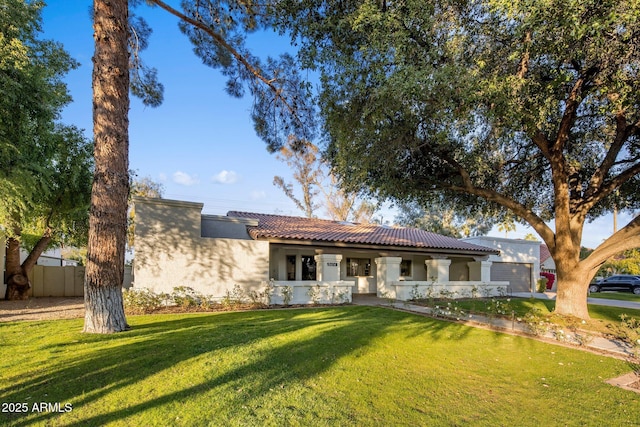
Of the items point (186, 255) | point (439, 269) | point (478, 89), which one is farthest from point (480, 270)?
point (186, 255)

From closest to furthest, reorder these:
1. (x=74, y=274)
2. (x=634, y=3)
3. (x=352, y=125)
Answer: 1. (x=634, y=3)
2. (x=352, y=125)
3. (x=74, y=274)

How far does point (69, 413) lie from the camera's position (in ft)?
12.7

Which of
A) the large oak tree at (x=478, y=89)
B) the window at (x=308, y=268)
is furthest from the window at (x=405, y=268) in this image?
the large oak tree at (x=478, y=89)

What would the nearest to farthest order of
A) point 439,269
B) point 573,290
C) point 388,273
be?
point 573,290
point 388,273
point 439,269

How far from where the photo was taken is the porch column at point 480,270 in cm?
1969

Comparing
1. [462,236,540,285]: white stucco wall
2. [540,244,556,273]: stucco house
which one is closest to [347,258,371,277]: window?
[462,236,540,285]: white stucco wall

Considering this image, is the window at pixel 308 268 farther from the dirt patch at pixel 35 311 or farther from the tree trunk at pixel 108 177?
the tree trunk at pixel 108 177

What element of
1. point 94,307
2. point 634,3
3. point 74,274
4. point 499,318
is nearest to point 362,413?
point 94,307

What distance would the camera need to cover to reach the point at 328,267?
48.7ft

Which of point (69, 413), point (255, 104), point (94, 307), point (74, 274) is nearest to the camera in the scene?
point (69, 413)

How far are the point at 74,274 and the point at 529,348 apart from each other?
18.8 m

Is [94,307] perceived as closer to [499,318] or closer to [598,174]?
[499,318]

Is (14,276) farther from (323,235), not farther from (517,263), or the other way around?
(517,263)

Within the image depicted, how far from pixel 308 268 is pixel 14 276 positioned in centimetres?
1222
